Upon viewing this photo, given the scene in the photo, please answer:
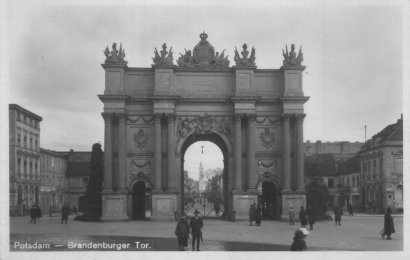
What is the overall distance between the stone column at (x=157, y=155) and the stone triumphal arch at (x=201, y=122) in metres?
0.08

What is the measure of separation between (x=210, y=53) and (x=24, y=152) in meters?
26.7

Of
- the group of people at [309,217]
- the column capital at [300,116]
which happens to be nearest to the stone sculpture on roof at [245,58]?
the column capital at [300,116]

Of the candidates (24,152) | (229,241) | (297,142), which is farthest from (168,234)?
(24,152)

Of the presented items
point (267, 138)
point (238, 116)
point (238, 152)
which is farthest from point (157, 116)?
point (267, 138)

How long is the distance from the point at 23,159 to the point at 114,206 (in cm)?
2208

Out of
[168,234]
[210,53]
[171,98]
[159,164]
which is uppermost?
[210,53]

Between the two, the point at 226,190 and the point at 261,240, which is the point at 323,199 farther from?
the point at 261,240

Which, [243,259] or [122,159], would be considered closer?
[243,259]

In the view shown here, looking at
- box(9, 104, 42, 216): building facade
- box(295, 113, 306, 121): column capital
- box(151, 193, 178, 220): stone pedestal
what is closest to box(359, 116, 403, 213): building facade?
box(295, 113, 306, 121): column capital

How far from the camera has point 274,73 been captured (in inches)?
1734

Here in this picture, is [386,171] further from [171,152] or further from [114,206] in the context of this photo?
[114,206]

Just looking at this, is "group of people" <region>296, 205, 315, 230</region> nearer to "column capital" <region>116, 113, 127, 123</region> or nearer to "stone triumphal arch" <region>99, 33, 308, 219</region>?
"stone triumphal arch" <region>99, 33, 308, 219</region>

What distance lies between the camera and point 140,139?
43281 mm

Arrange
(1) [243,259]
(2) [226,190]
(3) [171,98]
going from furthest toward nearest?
(2) [226,190] → (3) [171,98] → (1) [243,259]
